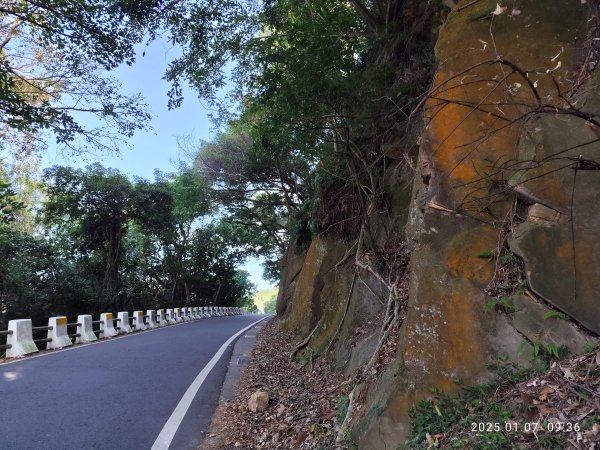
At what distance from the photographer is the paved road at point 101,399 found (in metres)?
5.07

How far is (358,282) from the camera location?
7.69 meters

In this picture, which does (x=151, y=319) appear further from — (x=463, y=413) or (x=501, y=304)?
(x=501, y=304)

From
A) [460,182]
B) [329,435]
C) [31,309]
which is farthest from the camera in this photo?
[31,309]

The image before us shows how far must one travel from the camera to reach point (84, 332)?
14.5m

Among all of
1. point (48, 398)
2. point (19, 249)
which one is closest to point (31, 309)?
point (19, 249)

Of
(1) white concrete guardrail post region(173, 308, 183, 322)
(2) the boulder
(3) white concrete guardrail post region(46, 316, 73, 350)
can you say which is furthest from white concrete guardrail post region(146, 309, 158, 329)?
(2) the boulder

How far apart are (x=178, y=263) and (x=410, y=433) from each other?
119 feet

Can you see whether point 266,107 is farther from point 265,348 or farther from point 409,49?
point 265,348

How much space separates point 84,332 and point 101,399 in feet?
29.6

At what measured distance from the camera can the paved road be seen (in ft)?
16.6

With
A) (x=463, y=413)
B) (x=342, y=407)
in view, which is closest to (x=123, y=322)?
(x=342, y=407)

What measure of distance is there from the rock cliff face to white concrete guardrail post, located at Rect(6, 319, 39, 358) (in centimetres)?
1001

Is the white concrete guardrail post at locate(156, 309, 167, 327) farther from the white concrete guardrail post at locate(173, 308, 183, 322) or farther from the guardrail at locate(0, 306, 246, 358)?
the white concrete guardrail post at locate(173, 308, 183, 322)

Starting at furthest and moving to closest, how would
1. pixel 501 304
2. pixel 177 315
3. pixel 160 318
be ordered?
pixel 177 315, pixel 160 318, pixel 501 304
